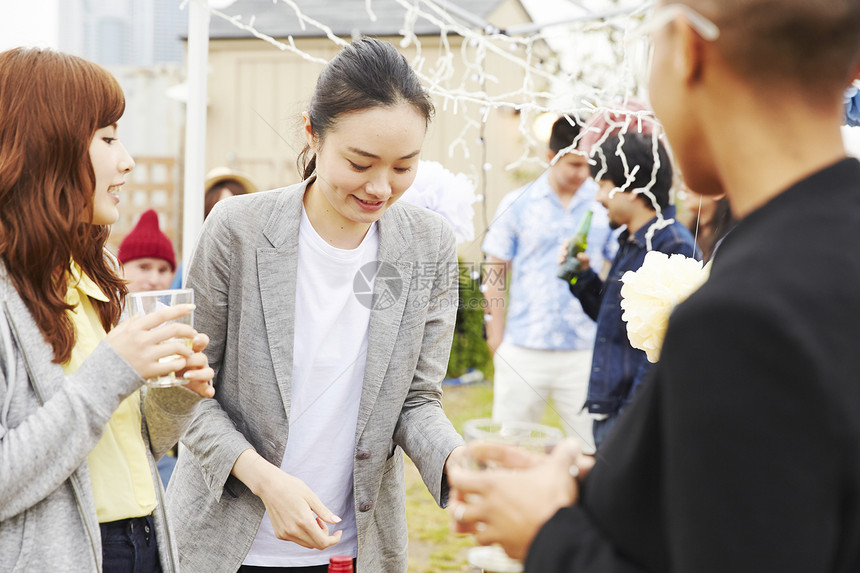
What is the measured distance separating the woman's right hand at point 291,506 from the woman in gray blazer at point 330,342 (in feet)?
0.09

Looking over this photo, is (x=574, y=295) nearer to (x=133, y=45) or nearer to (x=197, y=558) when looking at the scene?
(x=197, y=558)

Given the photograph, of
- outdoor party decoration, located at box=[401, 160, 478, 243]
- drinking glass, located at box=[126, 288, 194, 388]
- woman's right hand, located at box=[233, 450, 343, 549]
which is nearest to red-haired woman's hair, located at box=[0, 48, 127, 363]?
drinking glass, located at box=[126, 288, 194, 388]

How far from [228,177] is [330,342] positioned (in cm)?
212

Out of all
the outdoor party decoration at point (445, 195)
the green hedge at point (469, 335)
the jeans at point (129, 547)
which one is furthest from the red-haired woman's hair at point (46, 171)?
the outdoor party decoration at point (445, 195)

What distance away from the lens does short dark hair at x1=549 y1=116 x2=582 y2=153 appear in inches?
85.4

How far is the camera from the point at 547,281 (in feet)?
7.25

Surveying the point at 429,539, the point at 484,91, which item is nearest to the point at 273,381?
the point at 484,91

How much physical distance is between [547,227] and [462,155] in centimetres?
37

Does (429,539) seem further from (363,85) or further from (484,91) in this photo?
(363,85)

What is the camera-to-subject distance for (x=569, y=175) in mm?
2061

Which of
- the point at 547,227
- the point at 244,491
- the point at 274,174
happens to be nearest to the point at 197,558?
the point at 244,491

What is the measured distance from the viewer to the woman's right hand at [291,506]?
4.28 feet

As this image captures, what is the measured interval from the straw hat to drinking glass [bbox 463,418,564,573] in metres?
2.62

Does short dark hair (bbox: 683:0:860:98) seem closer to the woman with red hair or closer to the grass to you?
the woman with red hair
